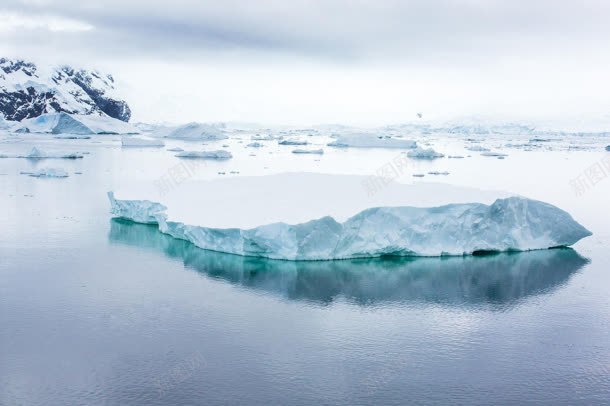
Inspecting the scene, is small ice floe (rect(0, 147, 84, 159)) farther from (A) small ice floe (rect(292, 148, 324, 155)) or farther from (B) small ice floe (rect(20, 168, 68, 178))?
(A) small ice floe (rect(292, 148, 324, 155))

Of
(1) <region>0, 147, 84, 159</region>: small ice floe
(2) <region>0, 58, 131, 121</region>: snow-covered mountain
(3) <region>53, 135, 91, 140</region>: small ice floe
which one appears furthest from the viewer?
(2) <region>0, 58, 131, 121</region>: snow-covered mountain

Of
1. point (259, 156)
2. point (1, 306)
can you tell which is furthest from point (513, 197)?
point (259, 156)

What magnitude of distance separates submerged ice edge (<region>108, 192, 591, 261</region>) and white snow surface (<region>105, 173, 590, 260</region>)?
0.02 m

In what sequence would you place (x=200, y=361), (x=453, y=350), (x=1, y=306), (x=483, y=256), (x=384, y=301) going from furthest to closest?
(x=483, y=256)
(x=384, y=301)
(x=1, y=306)
(x=453, y=350)
(x=200, y=361)

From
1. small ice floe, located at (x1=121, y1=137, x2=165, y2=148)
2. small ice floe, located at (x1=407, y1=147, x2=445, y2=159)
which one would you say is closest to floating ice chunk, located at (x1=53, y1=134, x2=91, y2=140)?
small ice floe, located at (x1=121, y1=137, x2=165, y2=148)

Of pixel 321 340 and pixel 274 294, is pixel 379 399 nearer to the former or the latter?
pixel 321 340

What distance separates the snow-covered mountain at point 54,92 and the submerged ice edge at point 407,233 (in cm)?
6044

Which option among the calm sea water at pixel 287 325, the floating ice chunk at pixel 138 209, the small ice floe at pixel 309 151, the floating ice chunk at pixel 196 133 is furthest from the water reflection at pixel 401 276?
the floating ice chunk at pixel 196 133

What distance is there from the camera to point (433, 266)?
11.6 metres

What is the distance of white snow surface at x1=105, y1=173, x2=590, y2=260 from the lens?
11.4 meters

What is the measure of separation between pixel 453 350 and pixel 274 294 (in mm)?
3309

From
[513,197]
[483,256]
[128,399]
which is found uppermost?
[513,197]

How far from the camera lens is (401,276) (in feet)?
36.2

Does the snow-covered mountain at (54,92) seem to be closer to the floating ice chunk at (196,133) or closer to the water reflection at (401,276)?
the floating ice chunk at (196,133)
